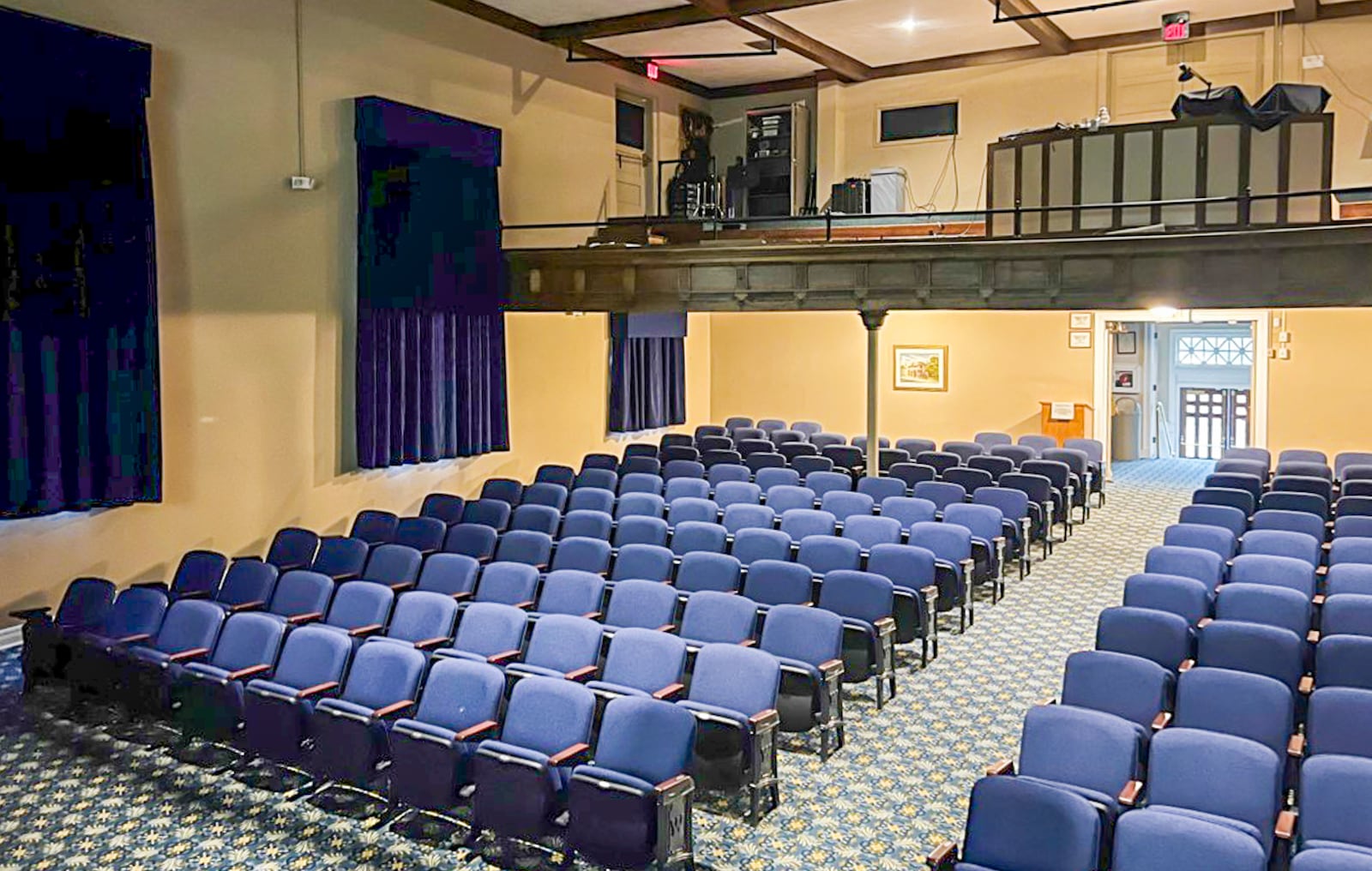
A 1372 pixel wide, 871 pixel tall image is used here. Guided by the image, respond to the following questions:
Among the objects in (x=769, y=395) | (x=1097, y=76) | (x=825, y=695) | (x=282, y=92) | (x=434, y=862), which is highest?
(x=1097, y=76)

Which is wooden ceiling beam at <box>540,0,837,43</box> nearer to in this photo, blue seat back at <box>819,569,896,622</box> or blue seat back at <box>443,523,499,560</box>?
blue seat back at <box>443,523,499,560</box>

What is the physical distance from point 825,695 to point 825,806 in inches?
29.4

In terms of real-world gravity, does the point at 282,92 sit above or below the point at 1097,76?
below

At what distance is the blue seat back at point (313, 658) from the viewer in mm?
6824

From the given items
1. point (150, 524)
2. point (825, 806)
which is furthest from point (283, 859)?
point (150, 524)

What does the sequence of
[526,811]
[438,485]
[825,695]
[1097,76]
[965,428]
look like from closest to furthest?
[526,811] → [825,695] → [438,485] → [1097,76] → [965,428]

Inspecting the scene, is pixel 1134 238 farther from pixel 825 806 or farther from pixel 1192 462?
pixel 1192 462

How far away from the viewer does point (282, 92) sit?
11625 millimetres

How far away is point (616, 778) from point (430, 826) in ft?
4.57

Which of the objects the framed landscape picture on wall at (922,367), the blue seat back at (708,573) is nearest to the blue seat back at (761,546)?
the blue seat back at (708,573)

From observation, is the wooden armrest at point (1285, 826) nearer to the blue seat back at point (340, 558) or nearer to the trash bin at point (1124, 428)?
the blue seat back at point (340, 558)

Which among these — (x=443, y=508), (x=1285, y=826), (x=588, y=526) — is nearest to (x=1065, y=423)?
(x=588, y=526)

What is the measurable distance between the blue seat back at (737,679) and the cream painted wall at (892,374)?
41.2 feet

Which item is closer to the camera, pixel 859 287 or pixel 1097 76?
pixel 859 287
